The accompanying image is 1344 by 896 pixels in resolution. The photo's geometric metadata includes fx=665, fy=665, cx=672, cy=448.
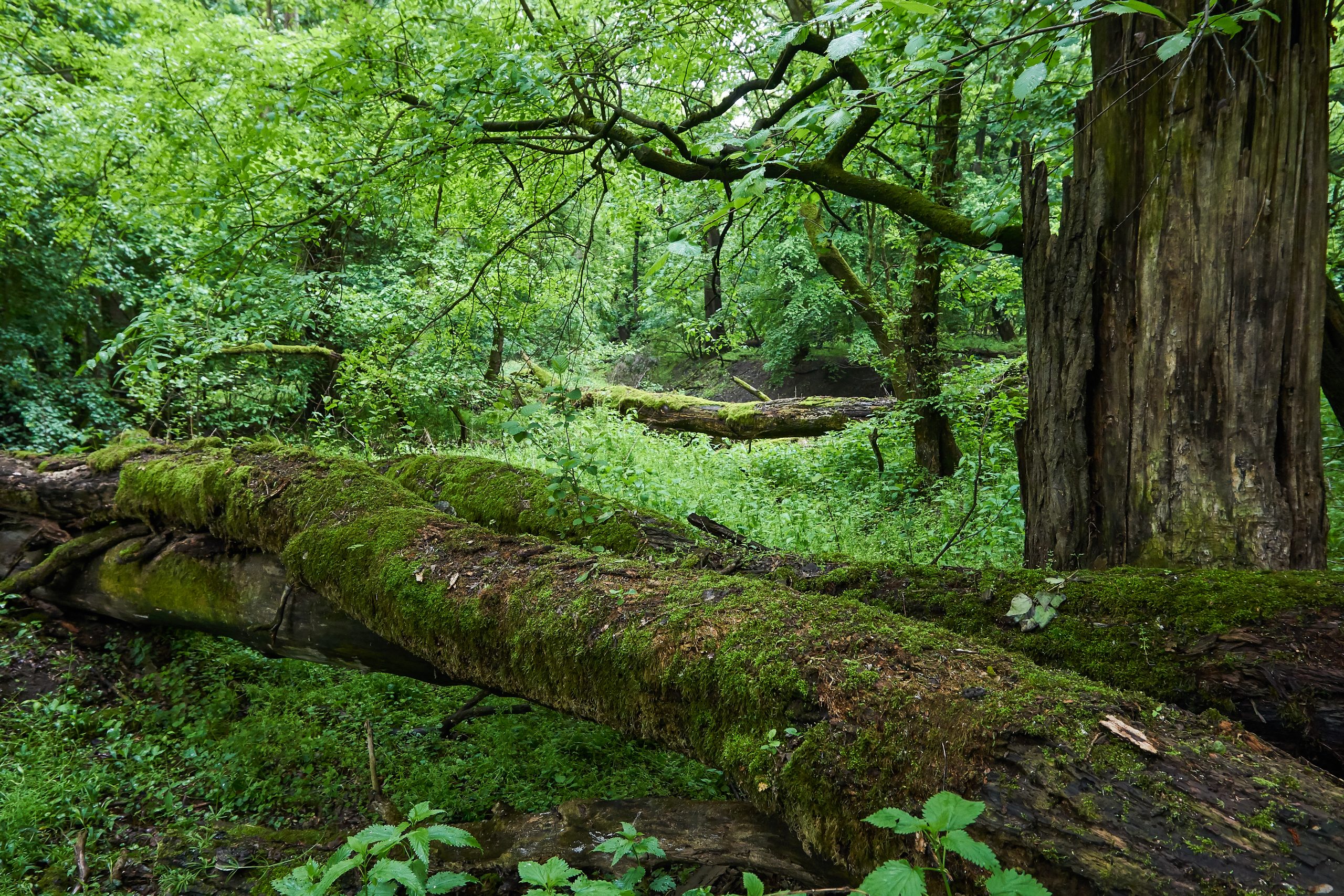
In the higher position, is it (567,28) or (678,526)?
(567,28)

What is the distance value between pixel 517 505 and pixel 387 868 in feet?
8.35

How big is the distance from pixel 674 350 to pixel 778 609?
67.3ft

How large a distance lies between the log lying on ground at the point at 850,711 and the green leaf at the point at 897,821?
0.59 ft

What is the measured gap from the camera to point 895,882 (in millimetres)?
1186

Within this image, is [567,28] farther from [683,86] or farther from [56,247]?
[56,247]

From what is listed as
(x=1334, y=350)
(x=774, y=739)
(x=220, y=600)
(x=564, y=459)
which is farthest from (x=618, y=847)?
(x=1334, y=350)

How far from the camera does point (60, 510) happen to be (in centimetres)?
508

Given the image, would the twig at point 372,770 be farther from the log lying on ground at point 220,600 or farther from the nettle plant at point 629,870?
the nettle plant at point 629,870

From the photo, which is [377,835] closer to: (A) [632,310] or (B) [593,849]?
(B) [593,849]

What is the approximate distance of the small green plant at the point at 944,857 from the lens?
46.4 inches

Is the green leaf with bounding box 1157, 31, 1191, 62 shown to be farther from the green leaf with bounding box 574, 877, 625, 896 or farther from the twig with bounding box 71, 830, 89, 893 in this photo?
the twig with bounding box 71, 830, 89, 893

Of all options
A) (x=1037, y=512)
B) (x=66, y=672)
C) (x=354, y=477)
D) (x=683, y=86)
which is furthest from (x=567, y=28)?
(x=66, y=672)

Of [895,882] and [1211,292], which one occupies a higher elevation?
[1211,292]

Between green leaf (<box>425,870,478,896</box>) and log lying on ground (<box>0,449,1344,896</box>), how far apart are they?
667 mm
